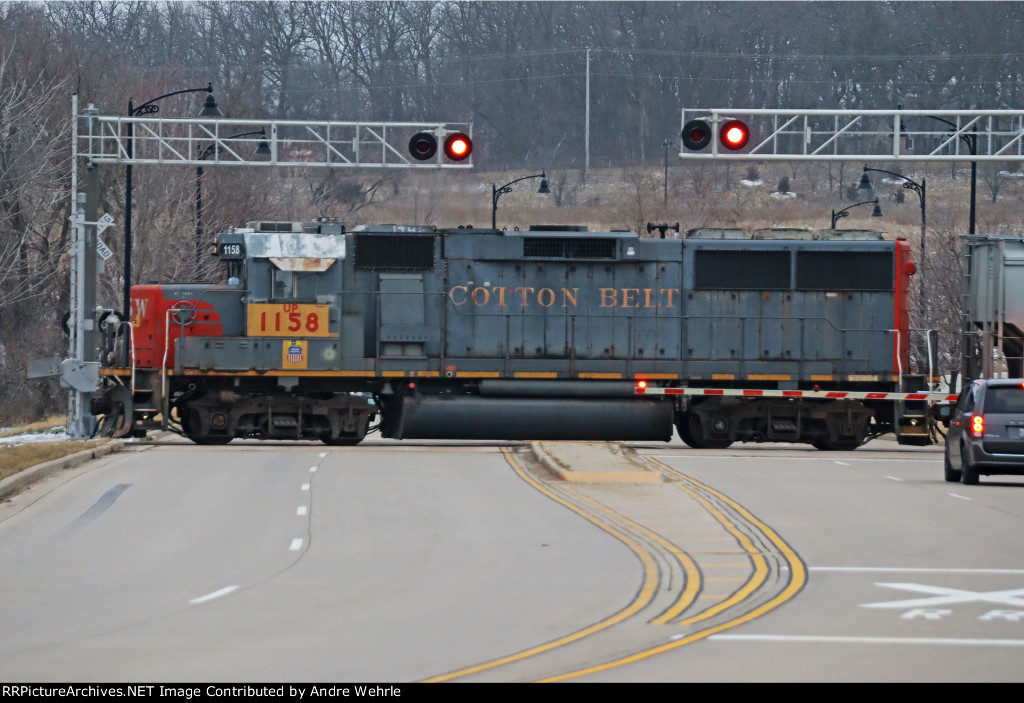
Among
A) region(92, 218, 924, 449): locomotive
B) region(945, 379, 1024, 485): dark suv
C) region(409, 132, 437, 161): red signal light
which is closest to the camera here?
region(945, 379, 1024, 485): dark suv

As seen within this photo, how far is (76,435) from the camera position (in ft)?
90.9

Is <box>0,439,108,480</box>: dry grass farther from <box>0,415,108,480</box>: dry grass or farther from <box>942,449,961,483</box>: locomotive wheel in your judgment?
<box>942,449,961,483</box>: locomotive wheel

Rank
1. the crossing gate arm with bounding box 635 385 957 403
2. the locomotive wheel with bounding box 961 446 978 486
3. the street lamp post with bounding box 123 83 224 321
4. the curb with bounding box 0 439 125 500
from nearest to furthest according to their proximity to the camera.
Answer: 1. the curb with bounding box 0 439 125 500
2. the locomotive wheel with bounding box 961 446 978 486
3. the crossing gate arm with bounding box 635 385 957 403
4. the street lamp post with bounding box 123 83 224 321

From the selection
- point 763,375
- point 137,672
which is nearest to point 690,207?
point 763,375

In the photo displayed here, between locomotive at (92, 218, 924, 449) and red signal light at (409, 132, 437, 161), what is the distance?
6.38 feet

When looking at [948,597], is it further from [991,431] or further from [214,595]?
[991,431]

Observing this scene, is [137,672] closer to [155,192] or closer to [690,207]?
[155,192]

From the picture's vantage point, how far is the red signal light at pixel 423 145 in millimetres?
26031

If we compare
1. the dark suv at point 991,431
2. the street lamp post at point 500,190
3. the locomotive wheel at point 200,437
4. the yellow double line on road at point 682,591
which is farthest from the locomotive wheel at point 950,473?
the street lamp post at point 500,190

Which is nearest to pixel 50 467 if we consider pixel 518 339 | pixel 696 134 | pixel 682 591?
pixel 518 339

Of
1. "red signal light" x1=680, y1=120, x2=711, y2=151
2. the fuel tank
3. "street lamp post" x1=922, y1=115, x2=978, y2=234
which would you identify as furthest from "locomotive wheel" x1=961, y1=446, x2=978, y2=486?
"red signal light" x1=680, y1=120, x2=711, y2=151

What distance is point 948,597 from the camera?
11219 millimetres

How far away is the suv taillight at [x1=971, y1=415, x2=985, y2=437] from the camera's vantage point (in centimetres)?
2003

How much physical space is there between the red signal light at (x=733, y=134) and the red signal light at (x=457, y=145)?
4.85 meters
